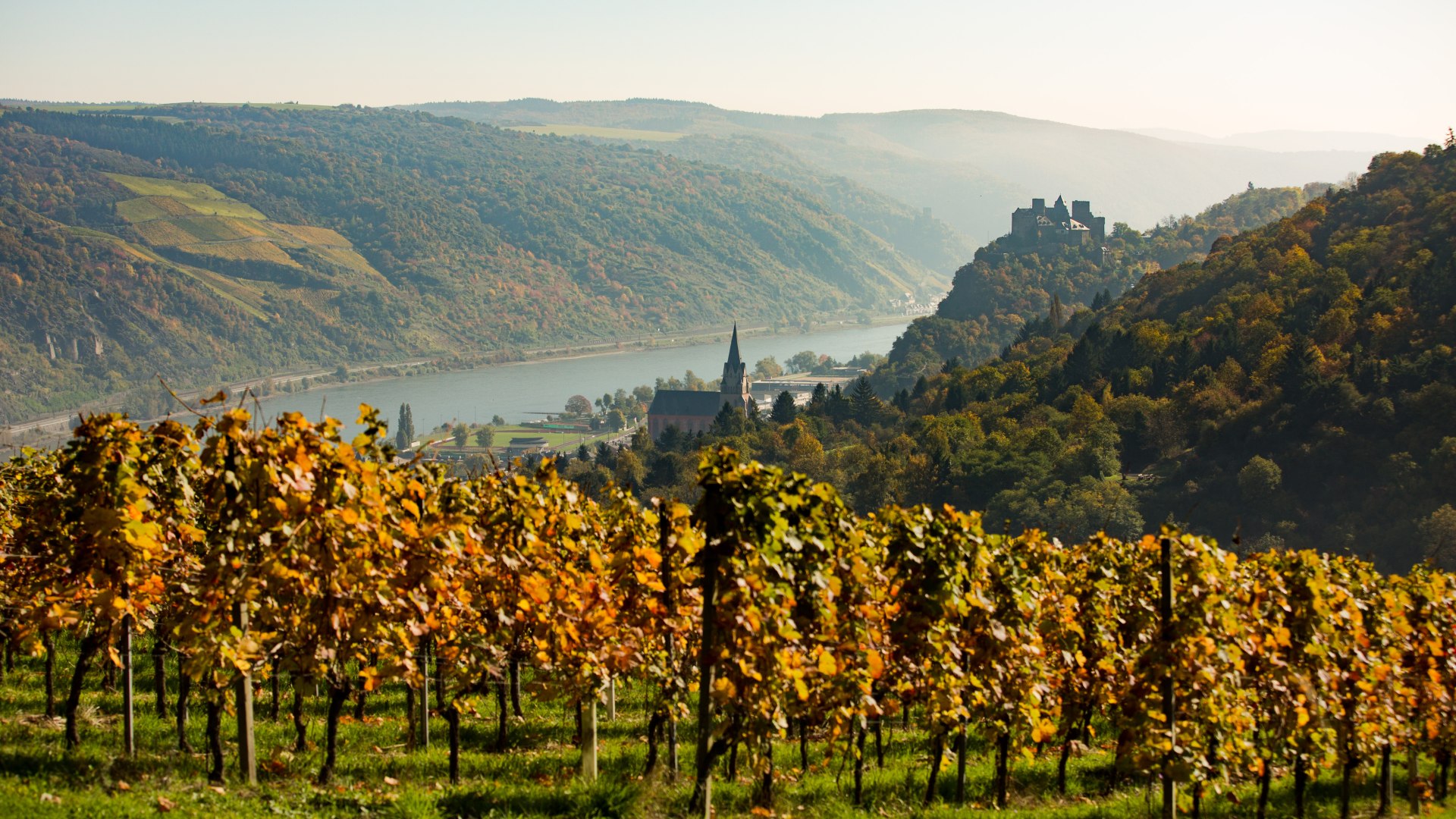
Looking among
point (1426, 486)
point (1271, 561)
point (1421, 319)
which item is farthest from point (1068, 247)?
point (1271, 561)

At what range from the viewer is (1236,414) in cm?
6731

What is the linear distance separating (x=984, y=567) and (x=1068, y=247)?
516 feet

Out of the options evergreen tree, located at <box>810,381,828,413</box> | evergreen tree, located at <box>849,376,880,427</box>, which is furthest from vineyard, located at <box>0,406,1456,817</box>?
evergreen tree, located at <box>810,381,828,413</box>

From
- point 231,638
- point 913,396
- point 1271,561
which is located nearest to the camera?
point 231,638

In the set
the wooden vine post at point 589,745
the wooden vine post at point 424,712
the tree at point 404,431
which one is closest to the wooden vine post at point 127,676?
the wooden vine post at point 424,712

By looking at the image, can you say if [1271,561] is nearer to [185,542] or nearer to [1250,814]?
[1250,814]

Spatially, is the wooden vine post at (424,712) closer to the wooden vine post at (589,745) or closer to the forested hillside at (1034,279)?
the wooden vine post at (589,745)

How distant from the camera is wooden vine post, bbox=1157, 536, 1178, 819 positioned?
1116 cm

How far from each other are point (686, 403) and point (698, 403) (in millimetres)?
1519

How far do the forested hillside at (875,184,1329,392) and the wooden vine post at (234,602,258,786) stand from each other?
12980cm

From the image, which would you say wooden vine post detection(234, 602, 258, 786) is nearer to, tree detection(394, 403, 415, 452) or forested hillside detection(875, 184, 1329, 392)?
tree detection(394, 403, 415, 452)

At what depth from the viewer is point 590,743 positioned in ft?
39.1

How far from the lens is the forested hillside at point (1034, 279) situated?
146625 mm

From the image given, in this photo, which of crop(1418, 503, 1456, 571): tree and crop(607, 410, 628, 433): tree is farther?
crop(607, 410, 628, 433): tree
